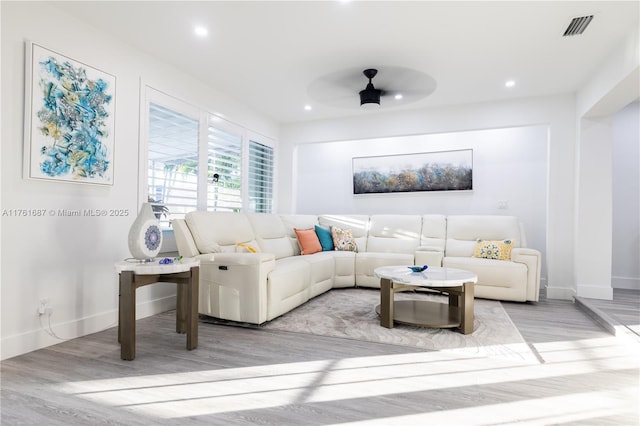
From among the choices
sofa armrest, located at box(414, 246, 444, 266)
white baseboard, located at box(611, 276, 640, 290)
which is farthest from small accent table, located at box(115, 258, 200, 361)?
white baseboard, located at box(611, 276, 640, 290)

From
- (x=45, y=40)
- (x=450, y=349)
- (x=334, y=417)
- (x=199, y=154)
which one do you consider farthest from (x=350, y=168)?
(x=334, y=417)

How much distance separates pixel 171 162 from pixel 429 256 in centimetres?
325

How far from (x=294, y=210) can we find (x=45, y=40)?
3977mm

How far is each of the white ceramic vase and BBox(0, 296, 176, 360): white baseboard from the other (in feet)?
2.92

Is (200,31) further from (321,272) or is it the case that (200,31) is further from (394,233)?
(394,233)

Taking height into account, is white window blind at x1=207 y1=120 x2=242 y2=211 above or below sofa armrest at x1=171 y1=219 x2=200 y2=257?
above

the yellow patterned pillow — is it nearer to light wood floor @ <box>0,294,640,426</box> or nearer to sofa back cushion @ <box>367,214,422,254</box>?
sofa back cushion @ <box>367,214,422,254</box>

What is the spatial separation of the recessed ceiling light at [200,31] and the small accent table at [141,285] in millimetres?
1969

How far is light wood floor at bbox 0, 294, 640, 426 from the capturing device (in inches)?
68.1

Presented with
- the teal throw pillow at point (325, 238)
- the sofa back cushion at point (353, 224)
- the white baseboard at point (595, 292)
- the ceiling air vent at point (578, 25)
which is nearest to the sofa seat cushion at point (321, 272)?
the teal throw pillow at point (325, 238)

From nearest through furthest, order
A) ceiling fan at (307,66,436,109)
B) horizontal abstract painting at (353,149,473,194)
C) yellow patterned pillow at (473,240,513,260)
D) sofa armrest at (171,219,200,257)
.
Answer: sofa armrest at (171,219,200,257) → ceiling fan at (307,66,436,109) → yellow patterned pillow at (473,240,513,260) → horizontal abstract painting at (353,149,473,194)

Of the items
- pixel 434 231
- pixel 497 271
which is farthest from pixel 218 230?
pixel 497 271

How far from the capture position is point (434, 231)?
5.06 meters

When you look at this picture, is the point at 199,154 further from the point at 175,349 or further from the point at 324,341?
the point at 324,341
